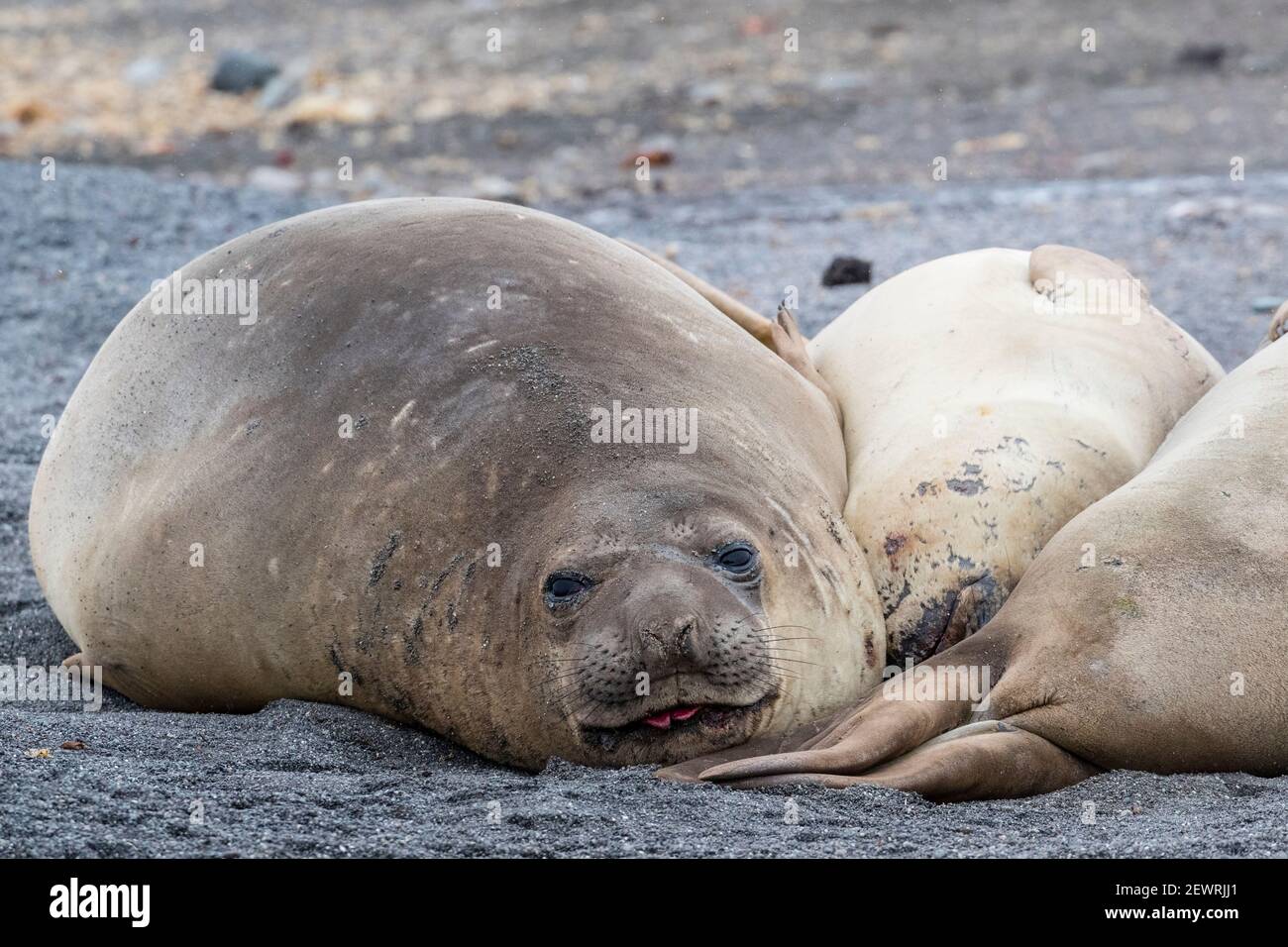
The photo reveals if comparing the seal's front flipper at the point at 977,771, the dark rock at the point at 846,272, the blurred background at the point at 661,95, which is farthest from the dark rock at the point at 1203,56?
the seal's front flipper at the point at 977,771

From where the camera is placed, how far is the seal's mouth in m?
3.49

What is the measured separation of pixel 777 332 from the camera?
4.95 m

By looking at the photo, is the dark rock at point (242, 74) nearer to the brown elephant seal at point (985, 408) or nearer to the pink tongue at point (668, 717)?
the brown elephant seal at point (985, 408)

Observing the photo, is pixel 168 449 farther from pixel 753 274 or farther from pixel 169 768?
pixel 753 274

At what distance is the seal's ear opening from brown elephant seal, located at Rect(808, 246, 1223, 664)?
118mm

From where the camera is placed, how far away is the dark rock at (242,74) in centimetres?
1466

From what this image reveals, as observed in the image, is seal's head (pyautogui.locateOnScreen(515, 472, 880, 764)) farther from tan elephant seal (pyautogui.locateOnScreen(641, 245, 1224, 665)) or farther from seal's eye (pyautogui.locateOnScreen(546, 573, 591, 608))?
tan elephant seal (pyautogui.locateOnScreen(641, 245, 1224, 665))

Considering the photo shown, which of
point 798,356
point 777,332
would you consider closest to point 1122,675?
point 798,356

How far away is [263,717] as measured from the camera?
12.8 feet

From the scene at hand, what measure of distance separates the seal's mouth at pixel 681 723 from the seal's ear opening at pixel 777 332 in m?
1.39

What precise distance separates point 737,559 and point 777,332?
1.47m

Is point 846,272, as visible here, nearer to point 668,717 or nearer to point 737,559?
point 737,559

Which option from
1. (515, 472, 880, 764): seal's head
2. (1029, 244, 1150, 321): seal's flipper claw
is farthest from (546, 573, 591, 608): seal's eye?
(1029, 244, 1150, 321): seal's flipper claw
